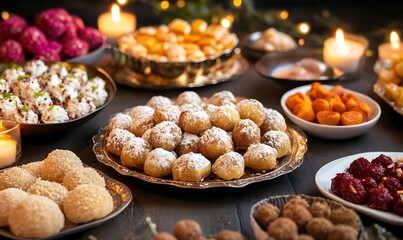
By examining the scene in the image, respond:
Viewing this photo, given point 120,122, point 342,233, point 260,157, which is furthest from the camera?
point 120,122

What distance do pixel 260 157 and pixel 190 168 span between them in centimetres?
21

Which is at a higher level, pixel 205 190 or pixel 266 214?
pixel 266 214

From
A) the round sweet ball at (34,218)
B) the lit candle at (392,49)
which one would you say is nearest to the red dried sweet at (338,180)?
the round sweet ball at (34,218)

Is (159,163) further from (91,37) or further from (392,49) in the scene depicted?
(392,49)

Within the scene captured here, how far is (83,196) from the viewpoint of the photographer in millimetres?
1365

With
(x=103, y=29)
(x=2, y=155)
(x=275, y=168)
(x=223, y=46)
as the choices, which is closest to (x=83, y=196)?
(x=2, y=155)

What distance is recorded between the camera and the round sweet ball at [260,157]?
160 centimetres

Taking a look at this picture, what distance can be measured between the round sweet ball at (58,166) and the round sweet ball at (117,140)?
0.17 meters

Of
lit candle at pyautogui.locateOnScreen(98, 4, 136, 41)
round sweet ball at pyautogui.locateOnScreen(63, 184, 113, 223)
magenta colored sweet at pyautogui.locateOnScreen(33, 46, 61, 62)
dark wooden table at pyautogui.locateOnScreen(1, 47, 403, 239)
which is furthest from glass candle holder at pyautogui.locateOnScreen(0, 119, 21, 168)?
lit candle at pyautogui.locateOnScreen(98, 4, 136, 41)

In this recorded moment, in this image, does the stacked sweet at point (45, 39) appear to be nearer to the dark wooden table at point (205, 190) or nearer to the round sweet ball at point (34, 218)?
the dark wooden table at point (205, 190)

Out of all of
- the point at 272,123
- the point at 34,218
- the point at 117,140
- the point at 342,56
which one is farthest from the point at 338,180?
the point at 342,56

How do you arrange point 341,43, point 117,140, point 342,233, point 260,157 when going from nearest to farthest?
1. point 342,233
2. point 260,157
3. point 117,140
4. point 341,43

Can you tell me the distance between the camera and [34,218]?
50.8 inches

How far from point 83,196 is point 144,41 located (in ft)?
4.03
